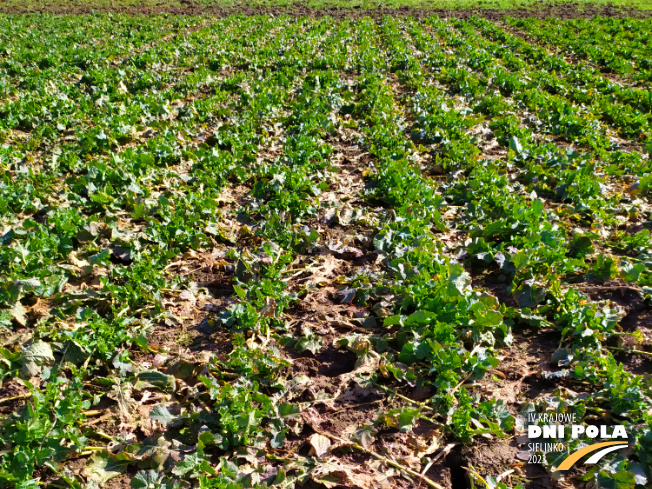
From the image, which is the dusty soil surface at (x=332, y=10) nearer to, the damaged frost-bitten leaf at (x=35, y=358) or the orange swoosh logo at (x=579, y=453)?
the damaged frost-bitten leaf at (x=35, y=358)

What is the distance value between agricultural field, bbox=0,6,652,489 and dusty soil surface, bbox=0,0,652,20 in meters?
17.9

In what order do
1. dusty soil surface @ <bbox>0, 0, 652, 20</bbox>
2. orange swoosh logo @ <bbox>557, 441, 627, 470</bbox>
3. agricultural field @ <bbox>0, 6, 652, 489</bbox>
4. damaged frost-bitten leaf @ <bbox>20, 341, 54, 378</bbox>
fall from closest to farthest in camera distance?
1. orange swoosh logo @ <bbox>557, 441, 627, 470</bbox>
2. agricultural field @ <bbox>0, 6, 652, 489</bbox>
3. damaged frost-bitten leaf @ <bbox>20, 341, 54, 378</bbox>
4. dusty soil surface @ <bbox>0, 0, 652, 20</bbox>

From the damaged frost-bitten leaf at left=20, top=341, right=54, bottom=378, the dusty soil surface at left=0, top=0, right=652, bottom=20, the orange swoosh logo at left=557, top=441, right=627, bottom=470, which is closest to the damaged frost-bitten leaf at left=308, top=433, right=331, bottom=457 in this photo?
the orange swoosh logo at left=557, top=441, right=627, bottom=470

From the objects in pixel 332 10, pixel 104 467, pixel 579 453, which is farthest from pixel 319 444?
pixel 332 10

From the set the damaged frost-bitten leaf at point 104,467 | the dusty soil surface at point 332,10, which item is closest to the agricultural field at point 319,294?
the damaged frost-bitten leaf at point 104,467

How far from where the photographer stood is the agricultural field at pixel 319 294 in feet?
9.73

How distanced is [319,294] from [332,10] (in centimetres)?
2641

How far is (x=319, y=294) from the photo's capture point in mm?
4602

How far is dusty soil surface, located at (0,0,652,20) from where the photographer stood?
2402 centimetres

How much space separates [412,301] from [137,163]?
15.3ft

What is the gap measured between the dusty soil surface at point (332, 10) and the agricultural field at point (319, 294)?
17.9 meters

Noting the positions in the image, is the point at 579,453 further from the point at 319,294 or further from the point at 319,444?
the point at 319,294

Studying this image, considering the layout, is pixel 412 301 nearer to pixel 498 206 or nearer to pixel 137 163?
pixel 498 206

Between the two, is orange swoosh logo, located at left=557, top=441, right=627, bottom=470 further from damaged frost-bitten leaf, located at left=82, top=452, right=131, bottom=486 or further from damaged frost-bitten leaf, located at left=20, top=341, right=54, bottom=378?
damaged frost-bitten leaf, located at left=20, top=341, right=54, bottom=378
